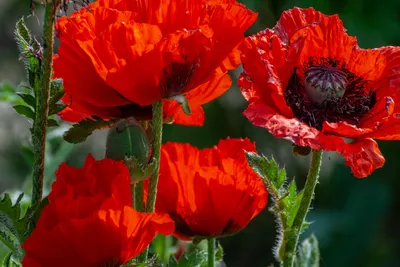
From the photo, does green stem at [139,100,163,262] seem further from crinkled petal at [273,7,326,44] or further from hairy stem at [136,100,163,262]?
crinkled petal at [273,7,326,44]

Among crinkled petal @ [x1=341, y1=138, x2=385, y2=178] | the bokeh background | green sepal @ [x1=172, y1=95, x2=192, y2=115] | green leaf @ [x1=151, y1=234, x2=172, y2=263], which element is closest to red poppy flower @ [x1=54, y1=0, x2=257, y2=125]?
A: green sepal @ [x1=172, y1=95, x2=192, y2=115]

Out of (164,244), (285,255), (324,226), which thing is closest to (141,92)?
(285,255)

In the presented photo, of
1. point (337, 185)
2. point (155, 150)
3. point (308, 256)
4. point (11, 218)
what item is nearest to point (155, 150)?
point (155, 150)

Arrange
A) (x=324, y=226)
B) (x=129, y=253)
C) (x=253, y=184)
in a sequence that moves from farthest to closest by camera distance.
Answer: (x=324, y=226), (x=253, y=184), (x=129, y=253)

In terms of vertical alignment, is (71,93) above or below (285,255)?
above

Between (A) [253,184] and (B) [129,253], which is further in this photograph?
(A) [253,184]

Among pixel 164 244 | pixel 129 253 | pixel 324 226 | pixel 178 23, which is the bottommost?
pixel 324 226

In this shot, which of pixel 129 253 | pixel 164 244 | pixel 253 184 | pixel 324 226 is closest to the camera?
pixel 129 253

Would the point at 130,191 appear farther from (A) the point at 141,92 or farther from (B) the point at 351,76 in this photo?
(B) the point at 351,76
